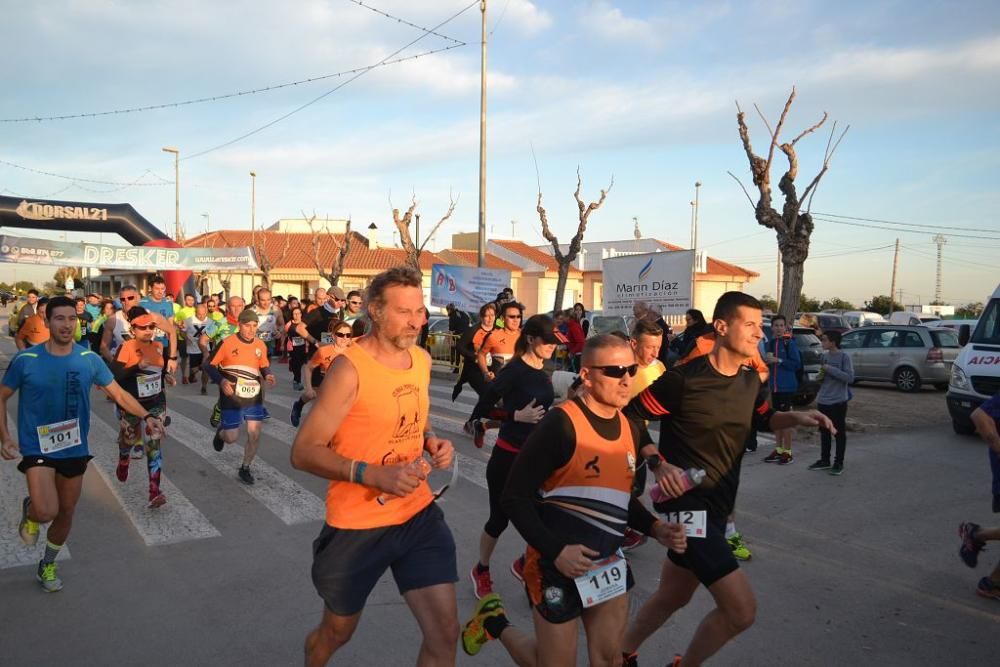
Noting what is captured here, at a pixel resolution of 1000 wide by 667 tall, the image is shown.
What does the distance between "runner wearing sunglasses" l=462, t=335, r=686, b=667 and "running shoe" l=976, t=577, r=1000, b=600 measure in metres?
3.28

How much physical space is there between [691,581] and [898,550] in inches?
131

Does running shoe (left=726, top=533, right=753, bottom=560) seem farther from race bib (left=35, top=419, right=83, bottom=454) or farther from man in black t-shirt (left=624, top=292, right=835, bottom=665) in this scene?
race bib (left=35, top=419, right=83, bottom=454)

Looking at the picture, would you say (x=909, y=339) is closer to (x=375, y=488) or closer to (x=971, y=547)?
(x=971, y=547)

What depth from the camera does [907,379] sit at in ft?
54.8

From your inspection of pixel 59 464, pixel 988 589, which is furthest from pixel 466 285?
pixel 988 589

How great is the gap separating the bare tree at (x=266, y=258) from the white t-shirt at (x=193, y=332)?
76.6ft

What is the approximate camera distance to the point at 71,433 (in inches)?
192

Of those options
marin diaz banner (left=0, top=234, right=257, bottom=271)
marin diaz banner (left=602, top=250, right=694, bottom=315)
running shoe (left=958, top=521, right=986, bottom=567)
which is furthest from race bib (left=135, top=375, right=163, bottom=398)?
marin diaz banner (left=0, top=234, right=257, bottom=271)

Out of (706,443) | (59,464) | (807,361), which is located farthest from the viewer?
(807,361)

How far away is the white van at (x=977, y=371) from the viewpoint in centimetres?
997

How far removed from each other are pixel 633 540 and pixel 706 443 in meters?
2.14

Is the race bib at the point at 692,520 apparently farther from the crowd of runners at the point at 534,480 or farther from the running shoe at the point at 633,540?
the running shoe at the point at 633,540

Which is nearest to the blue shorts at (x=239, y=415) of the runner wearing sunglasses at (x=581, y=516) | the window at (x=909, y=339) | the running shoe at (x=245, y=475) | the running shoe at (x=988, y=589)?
the running shoe at (x=245, y=475)

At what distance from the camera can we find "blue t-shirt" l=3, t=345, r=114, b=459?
15.6 ft
